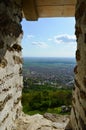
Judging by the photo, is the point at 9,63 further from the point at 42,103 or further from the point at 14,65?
the point at 42,103

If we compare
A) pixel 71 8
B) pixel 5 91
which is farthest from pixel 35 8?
pixel 5 91

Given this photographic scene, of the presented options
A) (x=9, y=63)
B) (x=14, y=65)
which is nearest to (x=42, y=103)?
(x=14, y=65)

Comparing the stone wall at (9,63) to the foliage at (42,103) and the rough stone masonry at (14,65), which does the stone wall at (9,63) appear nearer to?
the rough stone masonry at (14,65)

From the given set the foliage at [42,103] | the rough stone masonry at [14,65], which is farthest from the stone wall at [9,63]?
the foliage at [42,103]

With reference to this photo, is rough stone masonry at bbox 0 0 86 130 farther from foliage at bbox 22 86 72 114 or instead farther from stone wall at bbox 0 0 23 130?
foliage at bbox 22 86 72 114

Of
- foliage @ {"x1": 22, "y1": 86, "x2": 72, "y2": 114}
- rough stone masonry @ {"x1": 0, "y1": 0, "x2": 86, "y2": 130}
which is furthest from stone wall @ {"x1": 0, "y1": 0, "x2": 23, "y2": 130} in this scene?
foliage @ {"x1": 22, "y1": 86, "x2": 72, "y2": 114}

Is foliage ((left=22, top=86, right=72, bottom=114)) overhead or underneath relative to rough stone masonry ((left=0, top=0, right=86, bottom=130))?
underneath

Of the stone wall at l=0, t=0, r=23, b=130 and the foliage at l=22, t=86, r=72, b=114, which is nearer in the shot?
the stone wall at l=0, t=0, r=23, b=130
